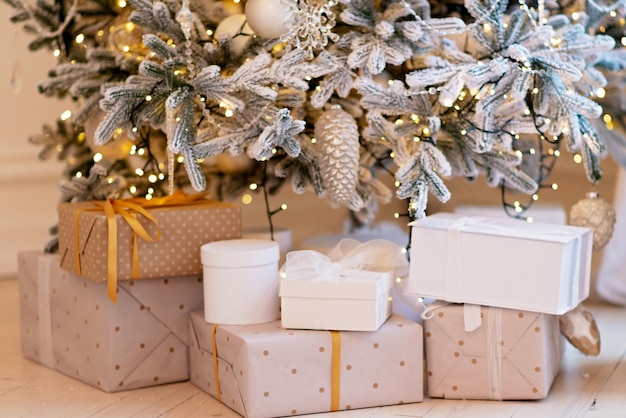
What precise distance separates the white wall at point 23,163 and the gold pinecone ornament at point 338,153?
145 cm

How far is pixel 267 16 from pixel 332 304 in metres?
0.58

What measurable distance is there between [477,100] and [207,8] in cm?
62

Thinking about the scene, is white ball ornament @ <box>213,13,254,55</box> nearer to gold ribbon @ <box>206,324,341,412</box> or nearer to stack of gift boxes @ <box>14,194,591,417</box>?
stack of gift boxes @ <box>14,194,591,417</box>

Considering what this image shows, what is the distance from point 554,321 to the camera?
5.81 ft

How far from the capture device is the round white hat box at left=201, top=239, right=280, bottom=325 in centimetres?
169

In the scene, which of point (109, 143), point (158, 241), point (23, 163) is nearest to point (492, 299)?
point (158, 241)

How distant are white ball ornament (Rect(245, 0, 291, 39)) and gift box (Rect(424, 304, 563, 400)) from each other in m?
0.63

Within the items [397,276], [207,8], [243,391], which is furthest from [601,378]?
[207,8]

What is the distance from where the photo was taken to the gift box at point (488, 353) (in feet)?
5.49

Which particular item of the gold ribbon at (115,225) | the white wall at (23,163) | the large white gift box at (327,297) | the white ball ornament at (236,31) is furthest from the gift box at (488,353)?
the white wall at (23,163)

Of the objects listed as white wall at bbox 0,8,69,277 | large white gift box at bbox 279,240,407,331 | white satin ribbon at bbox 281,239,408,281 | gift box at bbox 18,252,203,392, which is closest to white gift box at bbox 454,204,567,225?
white satin ribbon at bbox 281,239,408,281

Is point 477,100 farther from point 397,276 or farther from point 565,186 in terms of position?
point 565,186

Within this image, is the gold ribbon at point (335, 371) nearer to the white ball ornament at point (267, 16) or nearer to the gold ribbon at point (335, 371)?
the gold ribbon at point (335, 371)

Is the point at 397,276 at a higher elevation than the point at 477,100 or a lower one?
lower
